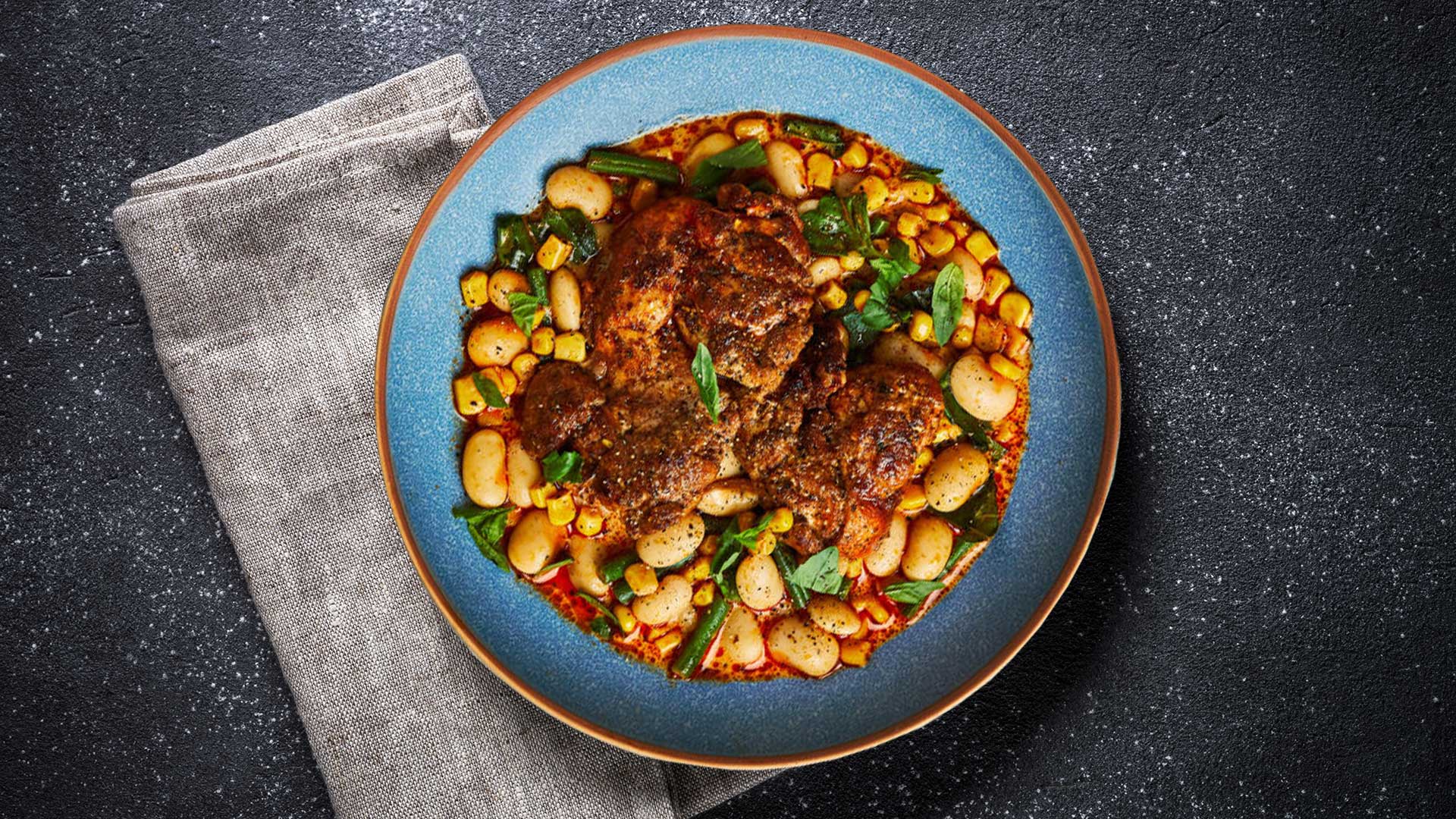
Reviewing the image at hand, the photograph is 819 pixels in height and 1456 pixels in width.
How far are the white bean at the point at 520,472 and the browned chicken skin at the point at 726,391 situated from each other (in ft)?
0.16

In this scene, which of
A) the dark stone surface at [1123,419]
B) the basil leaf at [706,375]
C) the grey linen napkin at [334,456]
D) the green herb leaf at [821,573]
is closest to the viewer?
the basil leaf at [706,375]

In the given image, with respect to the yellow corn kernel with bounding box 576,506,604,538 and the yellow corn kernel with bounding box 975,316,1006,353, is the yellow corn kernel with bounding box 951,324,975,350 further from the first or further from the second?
the yellow corn kernel with bounding box 576,506,604,538

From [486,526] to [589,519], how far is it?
11.2 inches

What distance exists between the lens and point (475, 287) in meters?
2.59

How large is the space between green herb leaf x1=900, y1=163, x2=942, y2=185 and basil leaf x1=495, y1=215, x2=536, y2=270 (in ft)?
3.43

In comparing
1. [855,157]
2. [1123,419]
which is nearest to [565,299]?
[855,157]

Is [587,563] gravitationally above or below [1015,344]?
below

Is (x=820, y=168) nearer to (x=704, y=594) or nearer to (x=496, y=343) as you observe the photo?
(x=496, y=343)

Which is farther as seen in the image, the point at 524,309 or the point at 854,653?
the point at 854,653

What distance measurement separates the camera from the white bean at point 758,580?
2643 millimetres

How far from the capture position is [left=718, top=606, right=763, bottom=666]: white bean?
2.71 meters

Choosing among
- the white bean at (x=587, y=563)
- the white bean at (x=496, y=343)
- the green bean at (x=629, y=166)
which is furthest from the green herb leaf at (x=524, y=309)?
the white bean at (x=587, y=563)

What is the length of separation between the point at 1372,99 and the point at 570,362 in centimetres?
269

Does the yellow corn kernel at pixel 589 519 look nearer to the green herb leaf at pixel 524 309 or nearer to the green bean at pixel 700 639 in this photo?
the green bean at pixel 700 639
